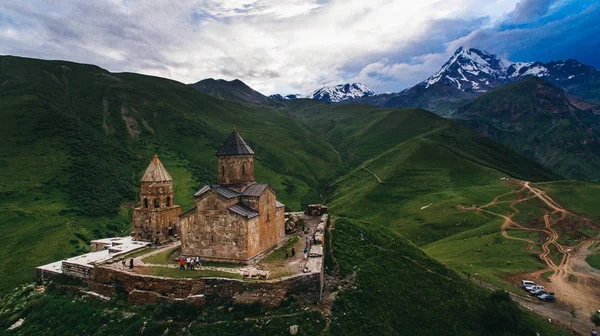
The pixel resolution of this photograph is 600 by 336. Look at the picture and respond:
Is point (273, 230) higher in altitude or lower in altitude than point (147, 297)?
higher

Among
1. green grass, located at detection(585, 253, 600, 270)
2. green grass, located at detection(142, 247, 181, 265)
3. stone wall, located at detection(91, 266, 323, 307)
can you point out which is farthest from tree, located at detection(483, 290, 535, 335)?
green grass, located at detection(142, 247, 181, 265)

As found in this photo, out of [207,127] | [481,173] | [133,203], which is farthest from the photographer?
[207,127]

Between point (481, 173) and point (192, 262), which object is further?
point (481, 173)

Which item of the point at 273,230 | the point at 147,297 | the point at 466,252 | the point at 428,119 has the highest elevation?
the point at 428,119

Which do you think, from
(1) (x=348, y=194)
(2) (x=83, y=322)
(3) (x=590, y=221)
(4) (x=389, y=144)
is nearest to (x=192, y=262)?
(2) (x=83, y=322)

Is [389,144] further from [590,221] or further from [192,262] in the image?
[192,262]

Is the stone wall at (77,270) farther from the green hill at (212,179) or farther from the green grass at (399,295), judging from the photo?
the green grass at (399,295)

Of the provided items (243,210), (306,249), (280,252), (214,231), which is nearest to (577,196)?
(306,249)
